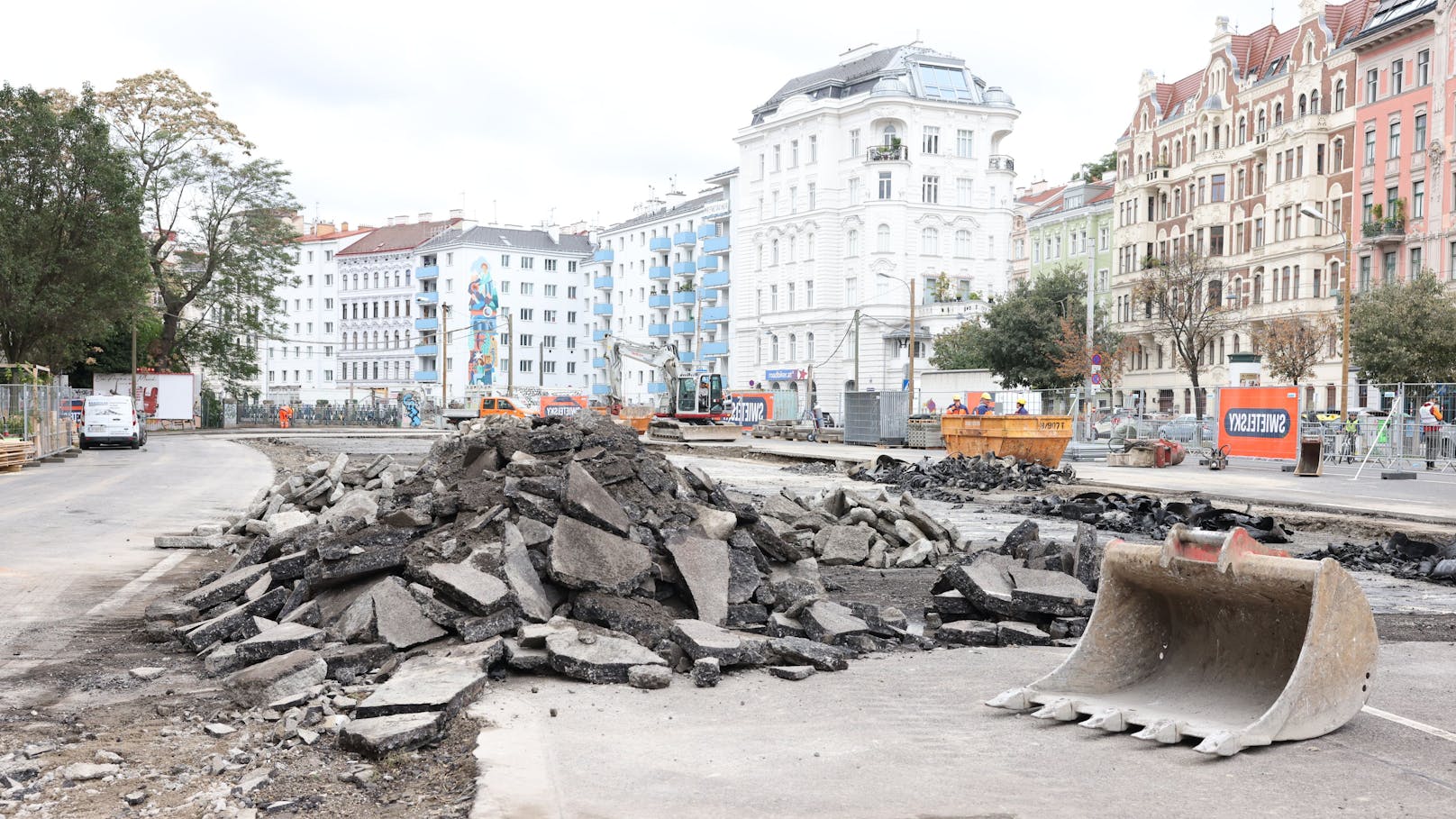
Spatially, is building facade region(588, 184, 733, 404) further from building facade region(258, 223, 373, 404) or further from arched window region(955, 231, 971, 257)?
building facade region(258, 223, 373, 404)

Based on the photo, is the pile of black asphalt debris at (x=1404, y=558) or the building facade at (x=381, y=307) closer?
the pile of black asphalt debris at (x=1404, y=558)

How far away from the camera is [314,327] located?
133m

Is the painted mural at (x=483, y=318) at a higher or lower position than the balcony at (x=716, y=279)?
lower

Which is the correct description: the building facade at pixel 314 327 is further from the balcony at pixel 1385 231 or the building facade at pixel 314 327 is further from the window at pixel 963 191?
the balcony at pixel 1385 231

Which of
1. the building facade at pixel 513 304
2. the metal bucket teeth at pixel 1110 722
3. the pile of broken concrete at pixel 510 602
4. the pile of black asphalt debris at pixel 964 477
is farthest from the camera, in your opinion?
the building facade at pixel 513 304

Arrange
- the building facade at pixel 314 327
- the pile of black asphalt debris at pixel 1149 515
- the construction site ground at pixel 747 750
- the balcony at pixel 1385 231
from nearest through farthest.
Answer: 1. the construction site ground at pixel 747 750
2. the pile of black asphalt debris at pixel 1149 515
3. the balcony at pixel 1385 231
4. the building facade at pixel 314 327

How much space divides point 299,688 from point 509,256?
114 m

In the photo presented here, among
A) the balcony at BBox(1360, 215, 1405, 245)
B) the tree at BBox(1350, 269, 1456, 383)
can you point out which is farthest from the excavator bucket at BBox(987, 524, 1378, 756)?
the balcony at BBox(1360, 215, 1405, 245)

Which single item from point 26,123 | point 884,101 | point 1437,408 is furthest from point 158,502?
point 884,101

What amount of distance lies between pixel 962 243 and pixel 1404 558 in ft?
229

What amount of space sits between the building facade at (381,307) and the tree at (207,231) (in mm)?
52738

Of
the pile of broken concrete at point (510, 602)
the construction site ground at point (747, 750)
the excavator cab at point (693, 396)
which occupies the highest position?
the excavator cab at point (693, 396)

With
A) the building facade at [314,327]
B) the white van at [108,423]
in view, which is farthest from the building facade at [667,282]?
the white van at [108,423]

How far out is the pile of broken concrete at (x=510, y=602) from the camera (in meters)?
6.84
